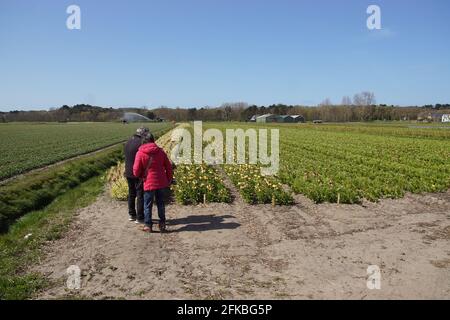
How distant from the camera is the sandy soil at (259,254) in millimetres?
5059

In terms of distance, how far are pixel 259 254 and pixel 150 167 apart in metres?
2.70

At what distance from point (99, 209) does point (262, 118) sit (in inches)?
5457

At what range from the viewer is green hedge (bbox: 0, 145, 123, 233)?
32.3 feet

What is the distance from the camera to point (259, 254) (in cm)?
639

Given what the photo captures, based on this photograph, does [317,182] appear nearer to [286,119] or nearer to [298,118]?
[286,119]

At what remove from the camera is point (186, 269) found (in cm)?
575

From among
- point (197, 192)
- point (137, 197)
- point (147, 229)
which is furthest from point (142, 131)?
point (197, 192)

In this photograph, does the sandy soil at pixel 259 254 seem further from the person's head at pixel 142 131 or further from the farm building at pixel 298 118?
the farm building at pixel 298 118

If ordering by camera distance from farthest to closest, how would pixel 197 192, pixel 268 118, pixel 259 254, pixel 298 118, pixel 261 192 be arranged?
1. pixel 268 118
2. pixel 298 118
3. pixel 197 192
4. pixel 261 192
5. pixel 259 254

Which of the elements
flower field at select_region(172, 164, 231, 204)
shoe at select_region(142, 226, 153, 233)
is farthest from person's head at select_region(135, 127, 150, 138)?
flower field at select_region(172, 164, 231, 204)

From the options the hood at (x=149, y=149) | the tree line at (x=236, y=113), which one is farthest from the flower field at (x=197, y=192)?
the tree line at (x=236, y=113)

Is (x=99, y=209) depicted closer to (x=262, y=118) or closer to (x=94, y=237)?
(x=94, y=237)

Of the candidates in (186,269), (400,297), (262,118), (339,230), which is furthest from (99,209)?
(262,118)
